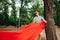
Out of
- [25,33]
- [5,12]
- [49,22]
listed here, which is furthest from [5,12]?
[25,33]

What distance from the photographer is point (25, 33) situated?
11.1m

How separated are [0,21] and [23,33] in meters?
51.4

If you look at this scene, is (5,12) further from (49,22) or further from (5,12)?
(49,22)

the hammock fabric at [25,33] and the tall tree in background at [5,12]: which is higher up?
the hammock fabric at [25,33]

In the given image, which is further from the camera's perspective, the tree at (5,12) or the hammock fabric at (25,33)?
the tree at (5,12)

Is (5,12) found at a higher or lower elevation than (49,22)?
lower

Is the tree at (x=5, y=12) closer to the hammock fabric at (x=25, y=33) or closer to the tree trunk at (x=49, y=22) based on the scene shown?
the tree trunk at (x=49, y=22)

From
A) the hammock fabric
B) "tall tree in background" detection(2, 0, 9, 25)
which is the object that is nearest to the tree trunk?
the hammock fabric

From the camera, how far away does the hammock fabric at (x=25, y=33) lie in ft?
34.5

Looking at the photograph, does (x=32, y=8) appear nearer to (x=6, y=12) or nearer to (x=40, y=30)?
(x=6, y=12)

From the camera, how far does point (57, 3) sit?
5831cm

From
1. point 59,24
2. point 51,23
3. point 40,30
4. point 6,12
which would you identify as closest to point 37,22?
point 40,30

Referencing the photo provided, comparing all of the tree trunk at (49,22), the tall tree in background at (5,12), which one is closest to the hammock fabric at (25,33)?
the tree trunk at (49,22)

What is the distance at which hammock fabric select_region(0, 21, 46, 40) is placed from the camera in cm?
1052
